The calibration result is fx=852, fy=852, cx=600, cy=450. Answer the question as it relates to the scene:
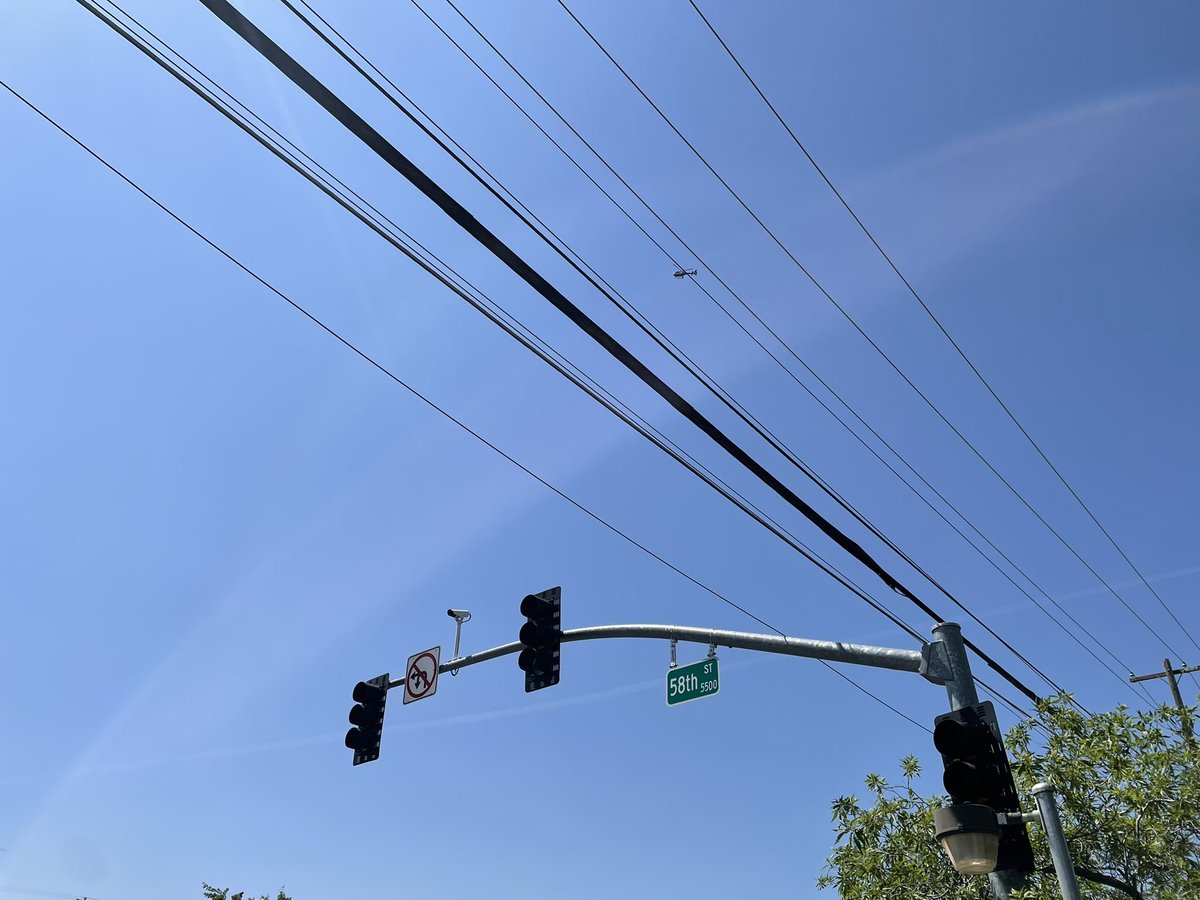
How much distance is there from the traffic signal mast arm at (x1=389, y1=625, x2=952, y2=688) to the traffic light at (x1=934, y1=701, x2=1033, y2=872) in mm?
767

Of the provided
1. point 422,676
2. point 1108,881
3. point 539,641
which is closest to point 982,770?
point 539,641

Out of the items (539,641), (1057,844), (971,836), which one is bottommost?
(971,836)

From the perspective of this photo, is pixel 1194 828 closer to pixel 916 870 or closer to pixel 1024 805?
pixel 1024 805

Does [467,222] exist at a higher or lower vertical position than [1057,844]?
higher

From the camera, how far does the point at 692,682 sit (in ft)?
34.3

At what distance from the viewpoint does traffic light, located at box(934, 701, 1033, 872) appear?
665 centimetres

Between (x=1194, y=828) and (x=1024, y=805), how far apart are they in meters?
3.36

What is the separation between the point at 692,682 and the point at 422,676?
4275 millimetres

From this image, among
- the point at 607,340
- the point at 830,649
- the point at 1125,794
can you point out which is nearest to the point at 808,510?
the point at 830,649

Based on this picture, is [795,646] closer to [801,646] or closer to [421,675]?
[801,646]

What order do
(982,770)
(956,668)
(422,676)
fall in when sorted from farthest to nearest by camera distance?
(422,676) < (956,668) < (982,770)

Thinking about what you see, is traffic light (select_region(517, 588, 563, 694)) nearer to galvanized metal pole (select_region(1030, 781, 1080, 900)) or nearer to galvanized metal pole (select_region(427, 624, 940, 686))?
galvanized metal pole (select_region(427, 624, 940, 686))

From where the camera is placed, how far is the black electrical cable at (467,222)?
227 inches

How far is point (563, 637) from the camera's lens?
10750 mm
